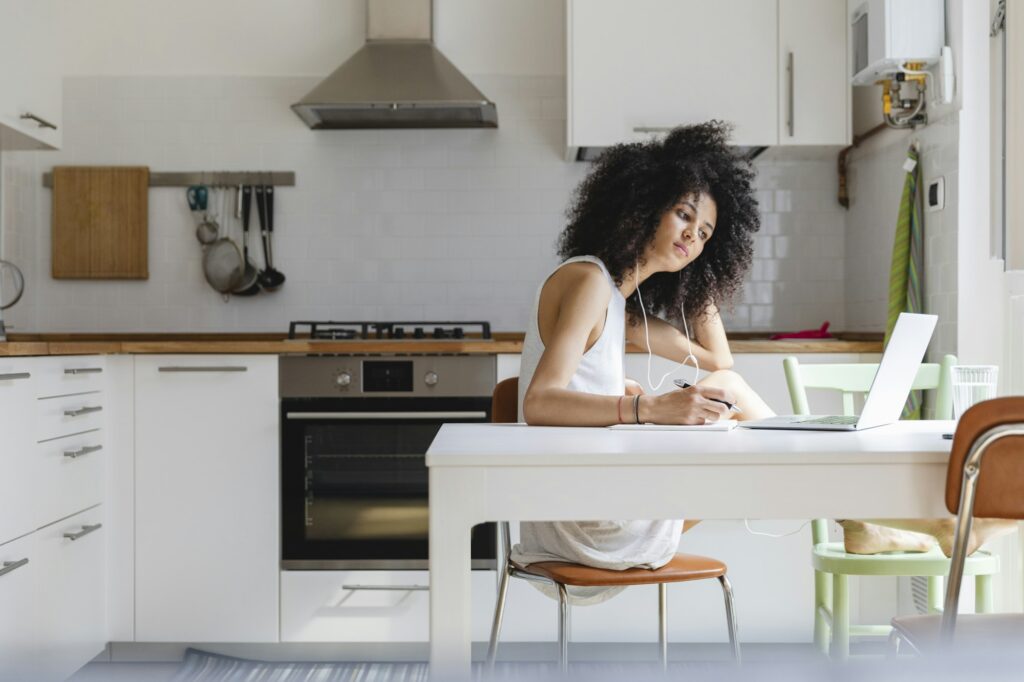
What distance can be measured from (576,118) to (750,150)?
621 millimetres

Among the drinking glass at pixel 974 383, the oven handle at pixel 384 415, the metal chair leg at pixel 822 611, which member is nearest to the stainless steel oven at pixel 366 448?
the oven handle at pixel 384 415

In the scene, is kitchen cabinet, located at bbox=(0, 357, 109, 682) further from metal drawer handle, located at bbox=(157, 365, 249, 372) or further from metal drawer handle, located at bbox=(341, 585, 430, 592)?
metal drawer handle, located at bbox=(341, 585, 430, 592)

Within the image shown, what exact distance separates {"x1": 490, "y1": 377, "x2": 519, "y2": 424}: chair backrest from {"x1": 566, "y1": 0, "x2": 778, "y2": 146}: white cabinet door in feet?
4.71

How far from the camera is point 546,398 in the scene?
5.79 feet

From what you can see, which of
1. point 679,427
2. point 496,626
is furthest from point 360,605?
point 679,427

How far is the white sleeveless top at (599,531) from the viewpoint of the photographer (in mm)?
1846

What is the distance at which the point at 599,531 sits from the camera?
6.08 ft

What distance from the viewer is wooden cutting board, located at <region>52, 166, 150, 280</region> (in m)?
3.79

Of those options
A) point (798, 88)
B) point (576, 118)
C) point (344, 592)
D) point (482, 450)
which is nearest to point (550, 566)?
point (482, 450)

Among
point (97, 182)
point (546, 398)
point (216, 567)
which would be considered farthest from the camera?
point (97, 182)

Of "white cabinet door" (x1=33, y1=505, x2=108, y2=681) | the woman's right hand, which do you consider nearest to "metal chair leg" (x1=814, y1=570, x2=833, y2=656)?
the woman's right hand

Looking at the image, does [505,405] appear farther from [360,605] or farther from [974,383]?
[360,605]

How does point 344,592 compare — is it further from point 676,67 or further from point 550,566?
point 676,67

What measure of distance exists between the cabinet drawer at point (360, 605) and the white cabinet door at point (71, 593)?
0.53 m
